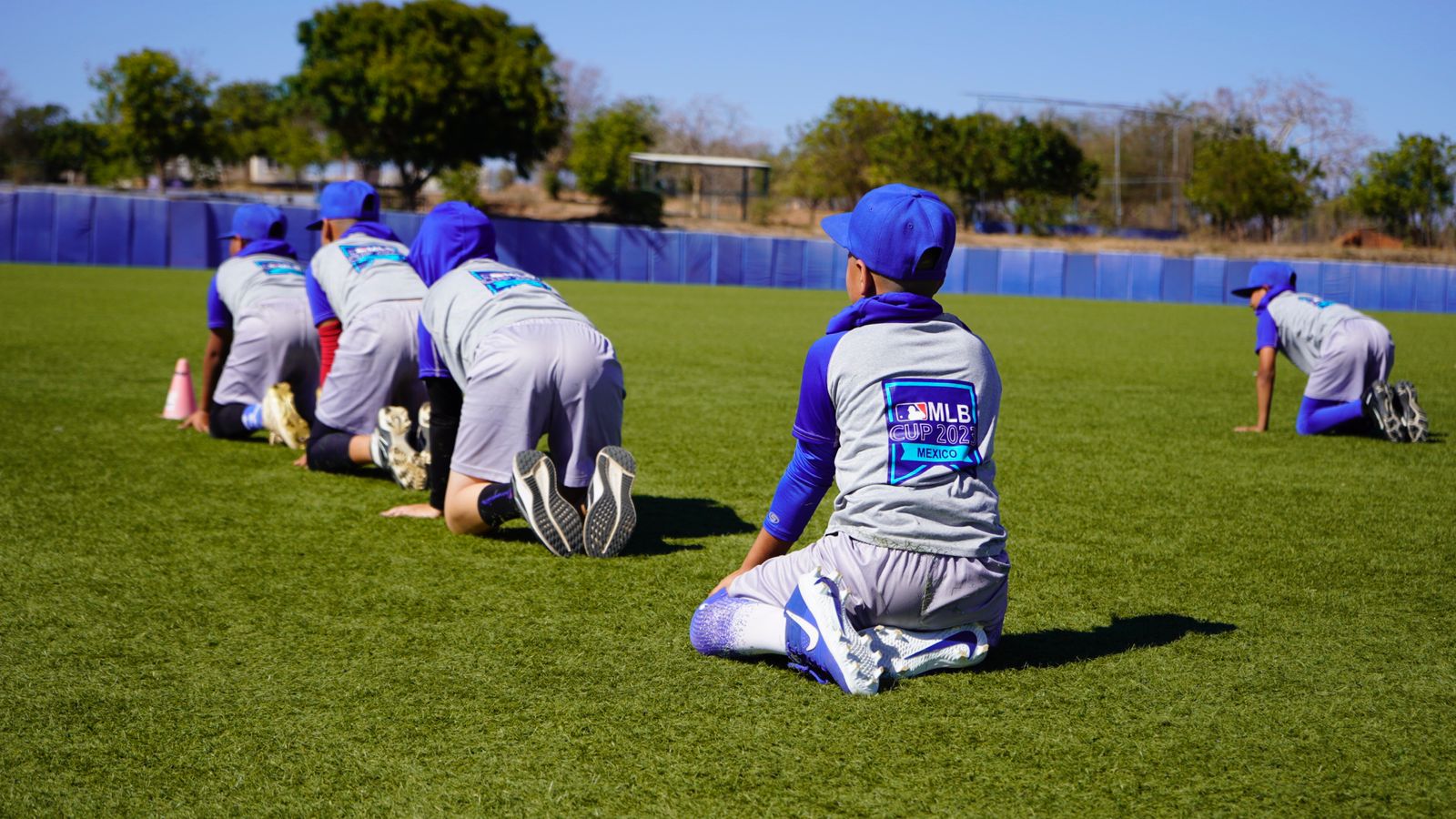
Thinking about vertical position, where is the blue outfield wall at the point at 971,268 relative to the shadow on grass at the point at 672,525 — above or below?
above

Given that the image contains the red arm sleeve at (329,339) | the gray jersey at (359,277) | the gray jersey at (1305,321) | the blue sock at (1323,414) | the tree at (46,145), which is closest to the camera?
the gray jersey at (359,277)

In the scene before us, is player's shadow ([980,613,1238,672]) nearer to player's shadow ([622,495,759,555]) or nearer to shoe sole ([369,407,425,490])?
player's shadow ([622,495,759,555])

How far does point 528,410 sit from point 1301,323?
6509 millimetres

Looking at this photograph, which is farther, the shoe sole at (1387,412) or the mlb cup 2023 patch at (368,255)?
the shoe sole at (1387,412)

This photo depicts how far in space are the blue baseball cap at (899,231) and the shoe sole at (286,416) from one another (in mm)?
4582

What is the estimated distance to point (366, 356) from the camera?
6.12 metres

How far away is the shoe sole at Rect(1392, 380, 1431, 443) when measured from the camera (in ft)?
27.8

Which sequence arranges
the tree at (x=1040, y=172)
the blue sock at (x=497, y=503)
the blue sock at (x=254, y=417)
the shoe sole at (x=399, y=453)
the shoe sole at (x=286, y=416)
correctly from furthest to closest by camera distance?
the tree at (x=1040, y=172)
the blue sock at (x=254, y=417)
the shoe sole at (x=286, y=416)
the shoe sole at (x=399, y=453)
the blue sock at (x=497, y=503)

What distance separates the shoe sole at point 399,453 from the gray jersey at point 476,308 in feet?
2.80

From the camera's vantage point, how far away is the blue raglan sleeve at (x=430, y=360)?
5.18 meters

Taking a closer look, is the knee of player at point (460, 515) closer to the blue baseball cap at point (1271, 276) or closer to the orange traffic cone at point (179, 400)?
the orange traffic cone at point (179, 400)

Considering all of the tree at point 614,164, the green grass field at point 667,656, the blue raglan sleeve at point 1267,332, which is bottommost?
the green grass field at point 667,656

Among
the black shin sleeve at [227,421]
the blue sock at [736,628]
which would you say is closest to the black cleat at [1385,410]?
the blue sock at [736,628]

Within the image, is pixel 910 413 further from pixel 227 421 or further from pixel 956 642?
pixel 227 421
